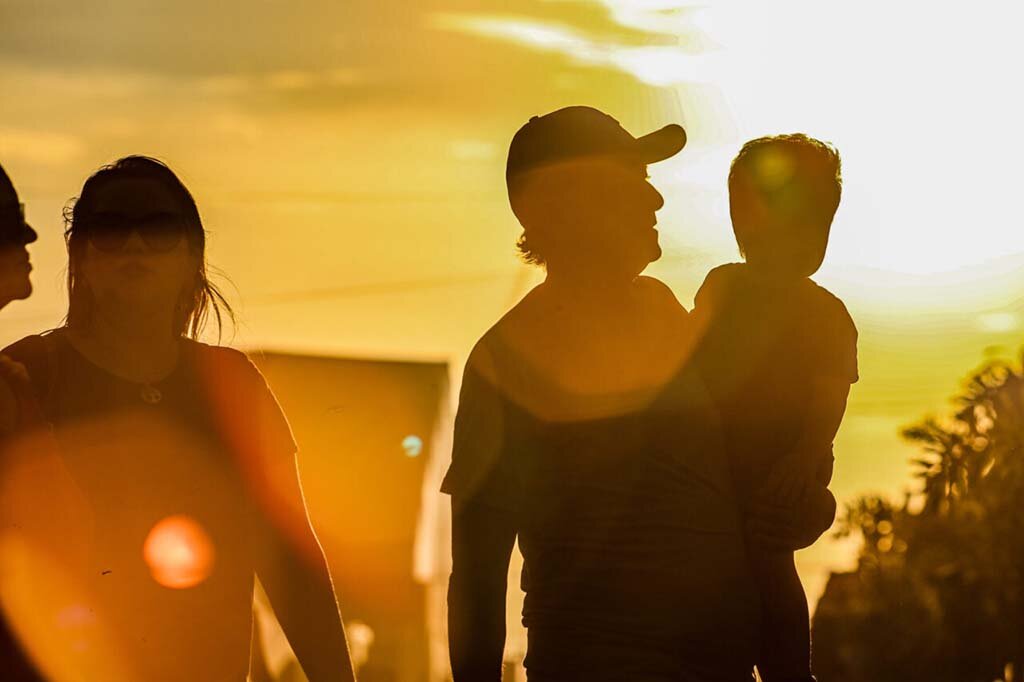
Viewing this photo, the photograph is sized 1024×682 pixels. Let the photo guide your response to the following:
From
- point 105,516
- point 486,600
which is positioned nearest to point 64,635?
point 105,516

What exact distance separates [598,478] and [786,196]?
1.07m

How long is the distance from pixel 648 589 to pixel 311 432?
32895mm

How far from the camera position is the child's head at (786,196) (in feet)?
16.7

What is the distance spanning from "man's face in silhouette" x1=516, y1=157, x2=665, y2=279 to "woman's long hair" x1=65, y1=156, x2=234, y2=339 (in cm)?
110

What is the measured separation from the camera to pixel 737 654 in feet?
15.2

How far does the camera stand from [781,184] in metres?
5.12

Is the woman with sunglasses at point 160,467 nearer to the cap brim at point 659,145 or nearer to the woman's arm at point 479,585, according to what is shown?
the woman's arm at point 479,585

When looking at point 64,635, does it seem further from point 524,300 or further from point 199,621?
point 524,300

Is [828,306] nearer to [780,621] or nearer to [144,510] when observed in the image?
[780,621]

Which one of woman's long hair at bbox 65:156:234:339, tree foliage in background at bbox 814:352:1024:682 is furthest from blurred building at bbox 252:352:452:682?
woman's long hair at bbox 65:156:234:339

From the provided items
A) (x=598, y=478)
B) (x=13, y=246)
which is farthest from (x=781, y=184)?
(x=13, y=246)

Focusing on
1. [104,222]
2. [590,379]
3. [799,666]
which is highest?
[104,222]

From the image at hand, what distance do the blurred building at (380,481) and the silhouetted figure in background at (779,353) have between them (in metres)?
30.6

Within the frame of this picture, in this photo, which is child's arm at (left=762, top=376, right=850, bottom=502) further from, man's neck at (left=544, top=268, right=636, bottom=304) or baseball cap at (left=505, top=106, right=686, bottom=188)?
baseball cap at (left=505, top=106, right=686, bottom=188)
